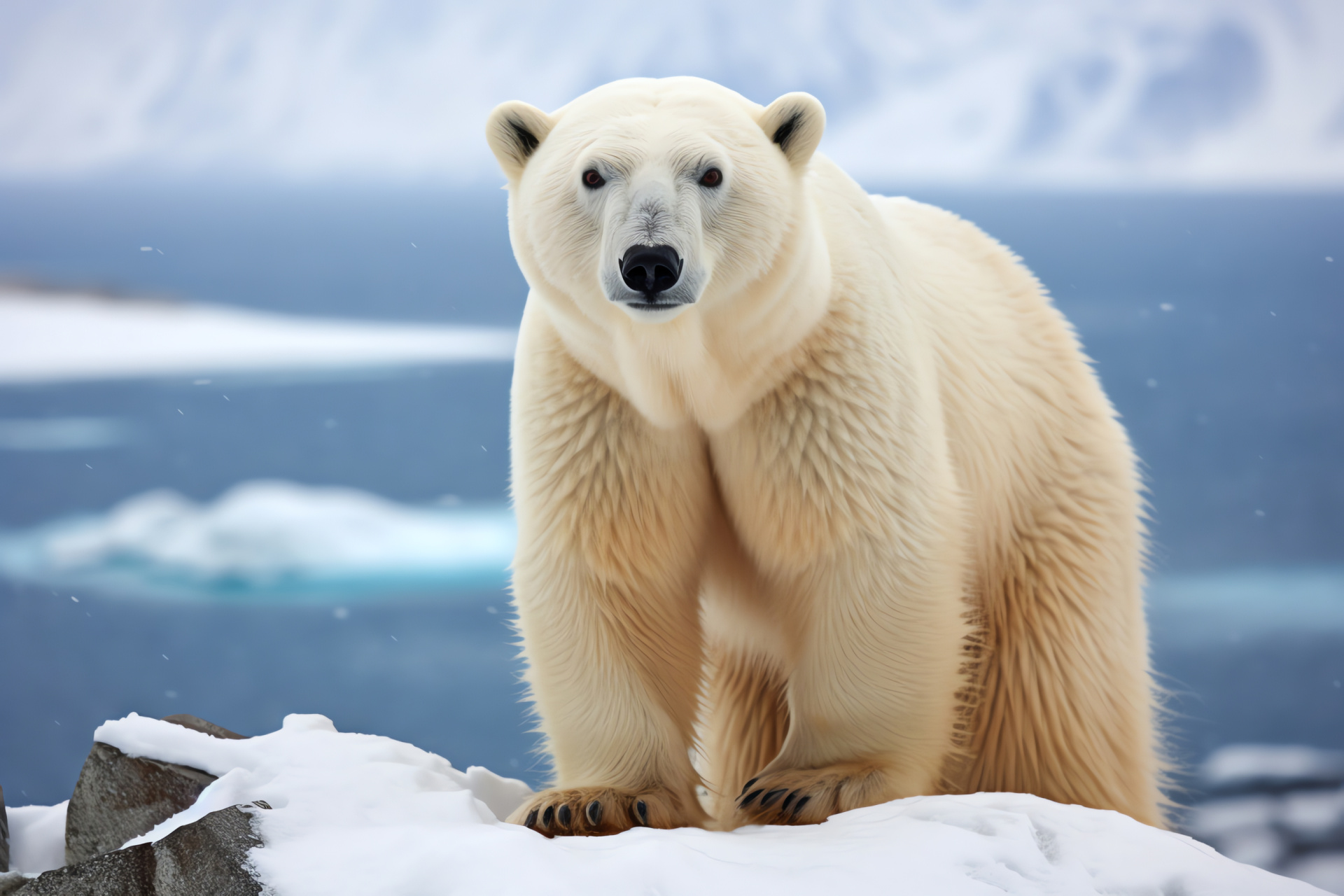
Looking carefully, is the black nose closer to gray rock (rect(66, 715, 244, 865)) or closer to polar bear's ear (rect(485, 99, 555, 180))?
polar bear's ear (rect(485, 99, 555, 180))

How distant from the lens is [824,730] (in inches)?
79.7

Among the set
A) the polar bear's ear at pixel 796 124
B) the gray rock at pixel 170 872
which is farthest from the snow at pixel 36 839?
the polar bear's ear at pixel 796 124

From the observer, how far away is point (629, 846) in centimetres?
160

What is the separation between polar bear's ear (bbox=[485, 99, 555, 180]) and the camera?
Result: 1.80 metres

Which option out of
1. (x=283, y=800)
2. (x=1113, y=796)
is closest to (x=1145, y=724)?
(x=1113, y=796)

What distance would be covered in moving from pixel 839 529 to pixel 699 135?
670 mm

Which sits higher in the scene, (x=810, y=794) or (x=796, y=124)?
(x=796, y=124)

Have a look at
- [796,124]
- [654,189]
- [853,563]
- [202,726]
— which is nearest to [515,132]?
[654,189]

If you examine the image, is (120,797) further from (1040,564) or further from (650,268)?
(1040,564)

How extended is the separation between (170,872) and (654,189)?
1089mm

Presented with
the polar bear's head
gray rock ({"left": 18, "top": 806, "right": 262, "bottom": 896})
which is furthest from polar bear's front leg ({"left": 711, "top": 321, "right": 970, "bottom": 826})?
gray rock ({"left": 18, "top": 806, "right": 262, "bottom": 896})

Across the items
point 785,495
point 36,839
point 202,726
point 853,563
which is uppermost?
point 785,495

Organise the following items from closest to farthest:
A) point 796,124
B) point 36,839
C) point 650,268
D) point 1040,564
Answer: point 650,268 < point 796,124 < point 36,839 < point 1040,564

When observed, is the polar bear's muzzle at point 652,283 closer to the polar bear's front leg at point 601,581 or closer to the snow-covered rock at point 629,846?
the polar bear's front leg at point 601,581
